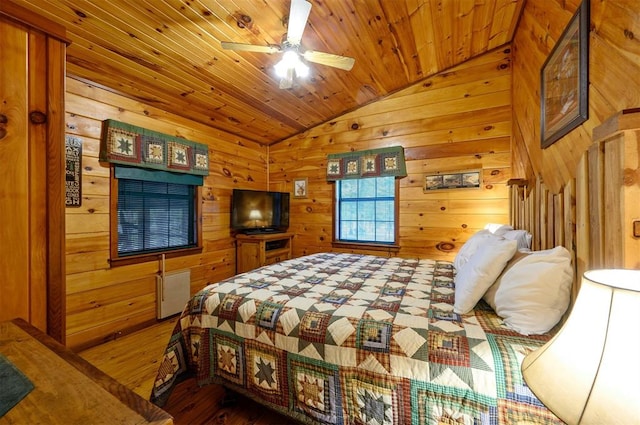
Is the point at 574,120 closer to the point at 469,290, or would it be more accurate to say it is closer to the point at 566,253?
the point at 566,253

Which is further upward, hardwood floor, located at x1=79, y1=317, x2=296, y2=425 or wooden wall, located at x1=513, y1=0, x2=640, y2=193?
wooden wall, located at x1=513, y1=0, x2=640, y2=193

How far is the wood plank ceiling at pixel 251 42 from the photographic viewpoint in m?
1.87

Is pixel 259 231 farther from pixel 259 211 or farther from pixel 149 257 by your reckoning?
pixel 149 257

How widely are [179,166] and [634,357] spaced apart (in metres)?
3.52

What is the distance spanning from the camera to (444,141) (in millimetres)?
3326

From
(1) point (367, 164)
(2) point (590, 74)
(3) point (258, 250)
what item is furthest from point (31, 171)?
(1) point (367, 164)

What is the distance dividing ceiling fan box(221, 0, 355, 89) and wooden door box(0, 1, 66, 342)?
1.08 meters

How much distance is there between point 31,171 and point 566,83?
2.57 meters

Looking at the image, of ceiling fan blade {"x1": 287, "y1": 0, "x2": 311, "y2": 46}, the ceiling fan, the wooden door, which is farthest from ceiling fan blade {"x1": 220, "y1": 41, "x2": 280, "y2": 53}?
the wooden door

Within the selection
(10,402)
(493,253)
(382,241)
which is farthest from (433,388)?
(382,241)

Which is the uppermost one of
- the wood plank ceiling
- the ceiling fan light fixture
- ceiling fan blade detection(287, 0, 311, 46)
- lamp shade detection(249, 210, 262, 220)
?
the wood plank ceiling

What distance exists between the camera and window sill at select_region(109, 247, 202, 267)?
263cm

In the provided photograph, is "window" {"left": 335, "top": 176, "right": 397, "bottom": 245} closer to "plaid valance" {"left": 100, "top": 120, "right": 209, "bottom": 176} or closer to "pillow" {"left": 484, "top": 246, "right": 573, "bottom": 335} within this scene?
"plaid valance" {"left": 100, "top": 120, "right": 209, "bottom": 176}

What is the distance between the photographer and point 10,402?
20.9 inches
